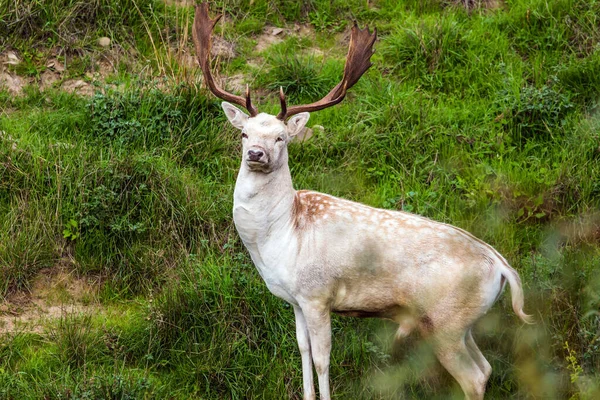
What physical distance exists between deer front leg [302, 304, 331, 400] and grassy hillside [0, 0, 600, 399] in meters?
0.50

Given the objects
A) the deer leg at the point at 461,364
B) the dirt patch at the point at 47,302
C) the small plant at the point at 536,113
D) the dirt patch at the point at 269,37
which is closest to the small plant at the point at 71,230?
the dirt patch at the point at 47,302

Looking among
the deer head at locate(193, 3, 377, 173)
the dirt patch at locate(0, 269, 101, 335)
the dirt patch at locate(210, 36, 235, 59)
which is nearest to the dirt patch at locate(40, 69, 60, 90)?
the dirt patch at locate(210, 36, 235, 59)

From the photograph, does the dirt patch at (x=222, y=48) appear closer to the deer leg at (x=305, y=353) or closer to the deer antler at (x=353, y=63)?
the deer antler at (x=353, y=63)

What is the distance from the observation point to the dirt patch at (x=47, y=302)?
24.7 feet

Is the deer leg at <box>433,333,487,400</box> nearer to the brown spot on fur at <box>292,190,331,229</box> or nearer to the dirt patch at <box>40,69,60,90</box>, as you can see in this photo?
the brown spot on fur at <box>292,190,331,229</box>

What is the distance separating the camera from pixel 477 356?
6625 millimetres

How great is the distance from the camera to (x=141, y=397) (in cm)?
664

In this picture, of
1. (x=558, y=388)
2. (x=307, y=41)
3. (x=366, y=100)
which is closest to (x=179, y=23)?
(x=307, y=41)

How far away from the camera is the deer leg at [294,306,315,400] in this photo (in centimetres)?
666

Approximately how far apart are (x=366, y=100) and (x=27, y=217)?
323 cm

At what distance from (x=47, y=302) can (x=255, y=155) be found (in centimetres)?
259

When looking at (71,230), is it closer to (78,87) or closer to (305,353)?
(78,87)

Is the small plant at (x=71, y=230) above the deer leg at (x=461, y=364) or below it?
below

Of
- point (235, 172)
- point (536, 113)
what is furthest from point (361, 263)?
point (536, 113)
